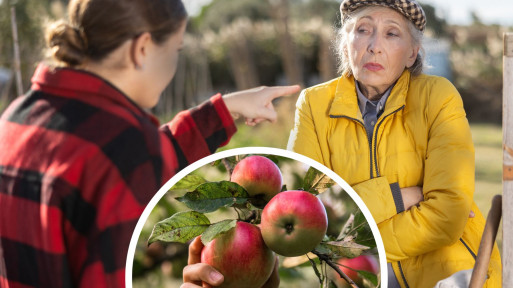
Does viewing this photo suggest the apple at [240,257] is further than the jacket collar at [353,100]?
No

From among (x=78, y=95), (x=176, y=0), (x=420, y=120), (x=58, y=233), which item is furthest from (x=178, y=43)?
(x=420, y=120)

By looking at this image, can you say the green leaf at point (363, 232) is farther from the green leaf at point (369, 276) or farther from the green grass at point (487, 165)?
the green grass at point (487, 165)

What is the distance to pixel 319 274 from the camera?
1.20 m

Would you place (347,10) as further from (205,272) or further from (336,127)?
(205,272)

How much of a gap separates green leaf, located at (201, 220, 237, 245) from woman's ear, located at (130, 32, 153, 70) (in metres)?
0.38

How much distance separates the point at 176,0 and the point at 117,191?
44 centimetres

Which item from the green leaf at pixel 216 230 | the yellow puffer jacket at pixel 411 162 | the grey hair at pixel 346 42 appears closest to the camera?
the green leaf at pixel 216 230

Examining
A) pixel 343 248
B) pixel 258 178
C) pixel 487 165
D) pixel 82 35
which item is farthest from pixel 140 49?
pixel 487 165

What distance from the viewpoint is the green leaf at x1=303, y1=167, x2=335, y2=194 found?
1308 mm

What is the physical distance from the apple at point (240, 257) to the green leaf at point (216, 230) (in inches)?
0.7

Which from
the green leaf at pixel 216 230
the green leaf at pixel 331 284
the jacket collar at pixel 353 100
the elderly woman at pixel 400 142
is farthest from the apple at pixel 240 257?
the jacket collar at pixel 353 100

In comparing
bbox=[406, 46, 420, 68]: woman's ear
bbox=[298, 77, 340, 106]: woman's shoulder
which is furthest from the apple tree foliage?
bbox=[406, 46, 420, 68]: woman's ear

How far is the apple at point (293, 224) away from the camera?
3.71 feet

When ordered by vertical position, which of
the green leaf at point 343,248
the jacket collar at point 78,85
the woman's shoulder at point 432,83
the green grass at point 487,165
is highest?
the jacket collar at point 78,85
